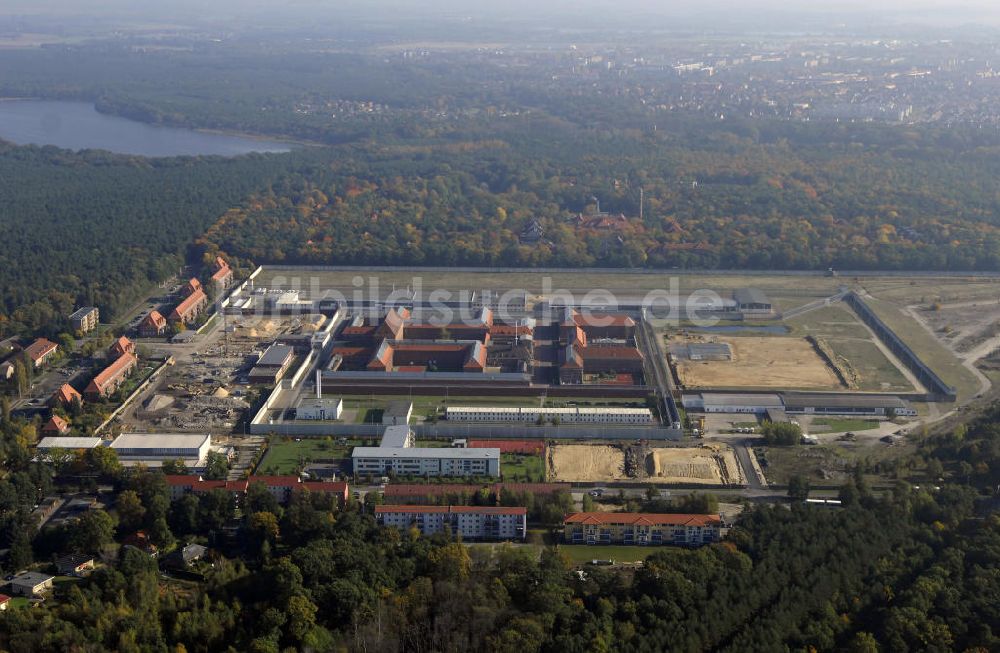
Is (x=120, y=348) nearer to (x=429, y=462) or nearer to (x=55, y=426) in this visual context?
(x=55, y=426)

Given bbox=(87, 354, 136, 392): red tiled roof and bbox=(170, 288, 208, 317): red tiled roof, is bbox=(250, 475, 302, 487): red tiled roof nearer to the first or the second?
bbox=(87, 354, 136, 392): red tiled roof

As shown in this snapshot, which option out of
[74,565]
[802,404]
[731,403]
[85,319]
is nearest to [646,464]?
[731,403]

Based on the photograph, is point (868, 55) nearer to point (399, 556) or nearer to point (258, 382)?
point (258, 382)

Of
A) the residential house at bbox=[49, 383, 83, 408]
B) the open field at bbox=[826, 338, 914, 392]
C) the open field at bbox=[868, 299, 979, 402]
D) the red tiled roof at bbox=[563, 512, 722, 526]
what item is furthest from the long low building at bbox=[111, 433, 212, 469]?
the open field at bbox=[868, 299, 979, 402]

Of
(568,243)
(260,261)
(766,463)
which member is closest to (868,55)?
(568,243)

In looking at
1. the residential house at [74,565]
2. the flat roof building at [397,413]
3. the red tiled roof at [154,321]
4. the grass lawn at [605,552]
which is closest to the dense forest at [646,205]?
the red tiled roof at [154,321]
